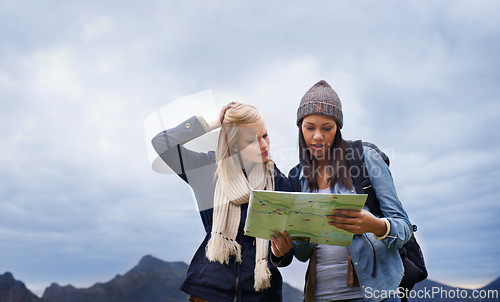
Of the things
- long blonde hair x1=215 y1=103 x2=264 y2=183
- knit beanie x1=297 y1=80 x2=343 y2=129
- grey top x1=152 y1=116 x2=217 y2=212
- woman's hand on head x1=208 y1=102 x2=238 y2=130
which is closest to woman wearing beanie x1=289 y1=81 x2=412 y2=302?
knit beanie x1=297 y1=80 x2=343 y2=129

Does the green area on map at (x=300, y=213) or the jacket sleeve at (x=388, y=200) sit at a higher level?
the jacket sleeve at (x=388, y=200)

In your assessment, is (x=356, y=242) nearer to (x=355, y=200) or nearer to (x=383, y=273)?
(x=383, y=273)

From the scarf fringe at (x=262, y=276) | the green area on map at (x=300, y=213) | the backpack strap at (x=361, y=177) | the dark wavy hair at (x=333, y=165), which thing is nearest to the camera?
the green area on map at (x=300, y=213)

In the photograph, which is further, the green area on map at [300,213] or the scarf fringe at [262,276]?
the scarf fringe at [262,276]

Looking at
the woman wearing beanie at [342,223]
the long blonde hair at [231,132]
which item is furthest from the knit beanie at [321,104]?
the long blonde hair at [231,132]

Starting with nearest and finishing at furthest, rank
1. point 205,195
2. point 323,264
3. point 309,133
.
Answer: point 323,264 → point 309,133 → point 205,195

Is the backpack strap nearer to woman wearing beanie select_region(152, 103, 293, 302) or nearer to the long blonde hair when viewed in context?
woman wearing beanie select_region(152, 103, 293, 302)

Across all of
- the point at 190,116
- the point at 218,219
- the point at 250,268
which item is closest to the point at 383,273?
the point at 250,268

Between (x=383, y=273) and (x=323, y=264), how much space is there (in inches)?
14.4

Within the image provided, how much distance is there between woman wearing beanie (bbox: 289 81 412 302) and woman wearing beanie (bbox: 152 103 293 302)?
0.87 ft

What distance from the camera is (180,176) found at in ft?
10.8

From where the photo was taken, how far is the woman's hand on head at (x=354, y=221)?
212cm

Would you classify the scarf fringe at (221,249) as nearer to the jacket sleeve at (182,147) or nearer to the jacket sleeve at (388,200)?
the jacket sleeve at (182,147)

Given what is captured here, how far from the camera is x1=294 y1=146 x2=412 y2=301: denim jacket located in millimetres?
2322
